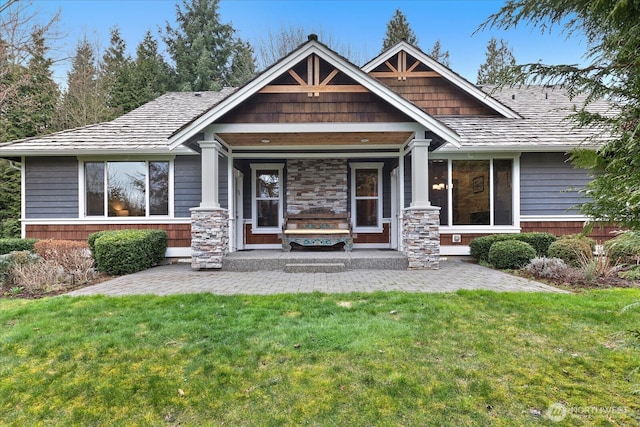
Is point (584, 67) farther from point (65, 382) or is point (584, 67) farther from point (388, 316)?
point (65, 382)

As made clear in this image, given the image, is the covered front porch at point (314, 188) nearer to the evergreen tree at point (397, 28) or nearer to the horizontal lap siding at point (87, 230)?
the horizontal lap siding at point (87, 230)

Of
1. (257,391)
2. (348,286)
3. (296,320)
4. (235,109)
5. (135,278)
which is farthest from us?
(235,109)

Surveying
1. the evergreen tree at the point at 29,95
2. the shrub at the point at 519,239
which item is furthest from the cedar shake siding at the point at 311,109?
the evergreen tree at the point at 29,95

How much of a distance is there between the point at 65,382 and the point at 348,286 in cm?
382

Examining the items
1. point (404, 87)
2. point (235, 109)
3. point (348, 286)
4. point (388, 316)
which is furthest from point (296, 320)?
point (404, 87)

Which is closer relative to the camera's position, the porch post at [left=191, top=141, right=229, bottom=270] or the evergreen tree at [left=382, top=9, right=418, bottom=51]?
the porch post at [left=191, top=141, right=229, bottom=270]

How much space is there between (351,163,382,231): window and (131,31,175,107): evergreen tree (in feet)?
53.7

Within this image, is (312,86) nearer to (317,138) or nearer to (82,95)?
(317,138)

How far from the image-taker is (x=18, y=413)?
2.35 meters

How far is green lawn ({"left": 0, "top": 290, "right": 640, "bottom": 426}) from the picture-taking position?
228 centimetres

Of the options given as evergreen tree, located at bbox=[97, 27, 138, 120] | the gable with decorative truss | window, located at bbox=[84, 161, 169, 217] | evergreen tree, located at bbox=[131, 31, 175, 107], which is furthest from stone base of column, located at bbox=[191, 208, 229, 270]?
evergreen tree, located at bbox=[131, 31, 175, 107]

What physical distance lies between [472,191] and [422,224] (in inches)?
108

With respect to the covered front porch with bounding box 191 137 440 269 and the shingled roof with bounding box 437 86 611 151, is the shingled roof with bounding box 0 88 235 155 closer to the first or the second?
the covered front porch with bounding box 191 137 440 269

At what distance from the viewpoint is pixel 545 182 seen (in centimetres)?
871
